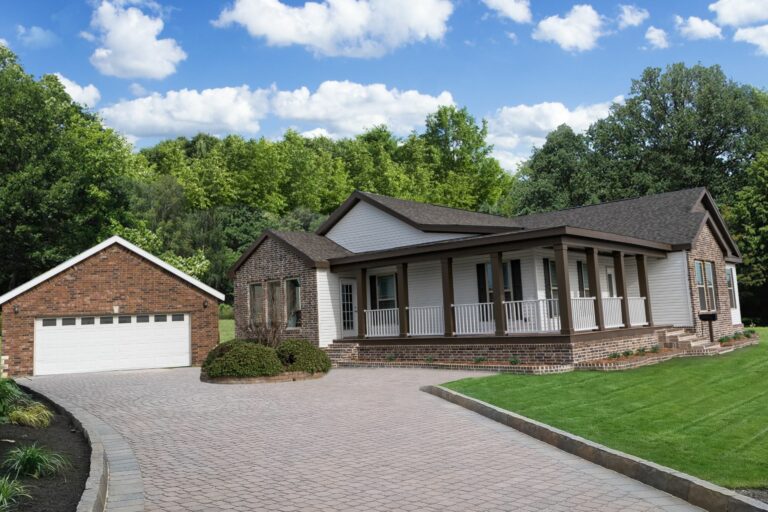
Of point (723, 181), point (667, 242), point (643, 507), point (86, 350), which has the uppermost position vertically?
point (723, 181)

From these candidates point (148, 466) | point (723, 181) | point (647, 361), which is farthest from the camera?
point (723, 181)

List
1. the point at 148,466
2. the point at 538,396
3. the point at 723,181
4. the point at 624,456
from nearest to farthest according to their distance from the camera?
the point at 624,456 → the point at 148,466 → the point at 538,396 → the point at 723,181

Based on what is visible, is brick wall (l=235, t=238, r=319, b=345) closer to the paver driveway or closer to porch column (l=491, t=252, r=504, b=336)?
porch column (l=491, t=252, r=504, b=336)

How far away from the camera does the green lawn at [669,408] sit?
659 centimetres

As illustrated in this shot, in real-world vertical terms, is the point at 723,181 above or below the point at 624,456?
above

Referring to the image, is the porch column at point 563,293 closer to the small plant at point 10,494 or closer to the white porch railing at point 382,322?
the white porch railing at point 382,322

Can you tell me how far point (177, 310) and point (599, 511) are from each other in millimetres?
20307

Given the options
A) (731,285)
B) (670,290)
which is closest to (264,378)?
(670,290)

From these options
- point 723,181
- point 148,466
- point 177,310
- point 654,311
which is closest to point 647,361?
point 654,311

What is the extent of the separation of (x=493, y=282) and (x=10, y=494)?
1355cm

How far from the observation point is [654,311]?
21469mm

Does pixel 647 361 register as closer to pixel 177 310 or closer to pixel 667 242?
pixel 667 242

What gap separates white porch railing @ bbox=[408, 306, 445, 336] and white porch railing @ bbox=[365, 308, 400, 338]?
650mm

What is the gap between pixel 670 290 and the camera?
21141mm
